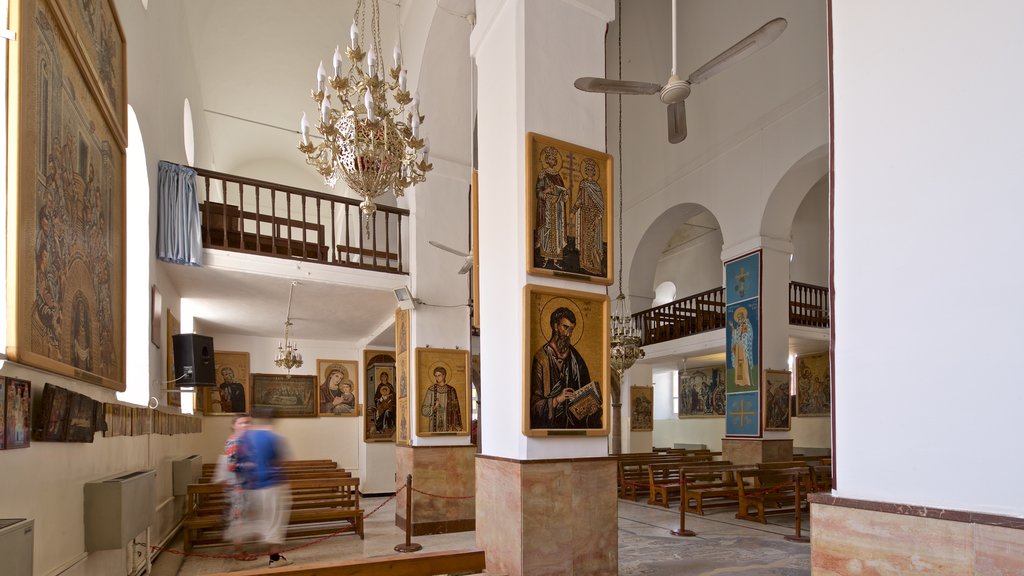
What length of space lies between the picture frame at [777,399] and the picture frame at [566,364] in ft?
22.9

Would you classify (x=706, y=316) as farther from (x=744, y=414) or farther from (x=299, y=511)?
(x=299, y=511)

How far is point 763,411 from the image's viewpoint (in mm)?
11312

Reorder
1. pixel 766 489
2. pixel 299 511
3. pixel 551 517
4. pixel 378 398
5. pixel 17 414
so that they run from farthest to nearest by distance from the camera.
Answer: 1. pixel 378 398
2. pixel 766 489
3. pixel 299 511
4. pixel 551 517
5. pixel 17 414

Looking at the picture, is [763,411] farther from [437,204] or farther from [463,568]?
[463,568]

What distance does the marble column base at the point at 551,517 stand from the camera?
5.05 m

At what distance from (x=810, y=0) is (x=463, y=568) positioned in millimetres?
11941

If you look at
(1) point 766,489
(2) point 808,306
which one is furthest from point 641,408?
(1) point 766,489

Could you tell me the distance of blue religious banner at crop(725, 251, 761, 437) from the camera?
11.5m

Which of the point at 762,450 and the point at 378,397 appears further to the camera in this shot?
Answer: the point at 378,397

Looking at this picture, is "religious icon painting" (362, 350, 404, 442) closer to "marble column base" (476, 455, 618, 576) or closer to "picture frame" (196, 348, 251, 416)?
"picture frame" (196, 348, 251, 416)

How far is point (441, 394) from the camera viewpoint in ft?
30.8

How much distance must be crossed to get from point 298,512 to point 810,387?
52.2 ft

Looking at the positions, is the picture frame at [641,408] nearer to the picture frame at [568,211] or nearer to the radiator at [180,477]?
the radiator at [180,477]

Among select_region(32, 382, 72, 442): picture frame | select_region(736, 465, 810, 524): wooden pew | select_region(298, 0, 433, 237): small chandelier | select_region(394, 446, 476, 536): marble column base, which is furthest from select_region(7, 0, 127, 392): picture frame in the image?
select_region(736, 465, 810, 524): wooden pew
